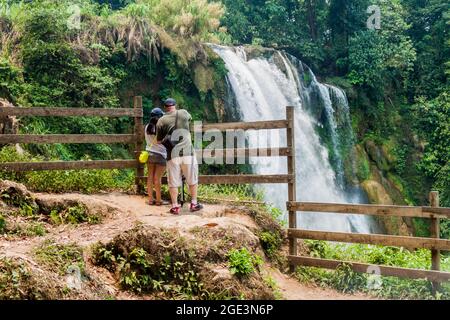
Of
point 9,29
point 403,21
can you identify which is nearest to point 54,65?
point 9,29

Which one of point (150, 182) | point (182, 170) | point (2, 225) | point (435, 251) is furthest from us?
Answer: point (150, 182)

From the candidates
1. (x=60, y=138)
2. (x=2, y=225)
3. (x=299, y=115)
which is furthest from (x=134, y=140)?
(x=299, y=115)

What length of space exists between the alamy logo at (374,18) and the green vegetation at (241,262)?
20.3m

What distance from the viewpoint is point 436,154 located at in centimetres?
2153

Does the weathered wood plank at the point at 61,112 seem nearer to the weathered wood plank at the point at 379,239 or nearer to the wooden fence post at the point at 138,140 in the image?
the wooden fence post at the point at 138,140

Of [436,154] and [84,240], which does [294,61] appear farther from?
[84,240]

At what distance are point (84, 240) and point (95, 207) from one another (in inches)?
62.7

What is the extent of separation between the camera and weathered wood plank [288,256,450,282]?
650 cm

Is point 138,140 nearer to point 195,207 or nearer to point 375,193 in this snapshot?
point 195,207

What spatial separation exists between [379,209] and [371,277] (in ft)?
3.06

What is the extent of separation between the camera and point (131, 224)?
663 centimetres

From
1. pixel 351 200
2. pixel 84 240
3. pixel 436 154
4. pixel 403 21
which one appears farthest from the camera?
pixel 403 21

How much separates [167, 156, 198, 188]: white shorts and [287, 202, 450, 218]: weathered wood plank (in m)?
1.46

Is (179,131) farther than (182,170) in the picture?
No
